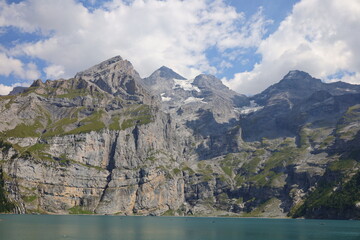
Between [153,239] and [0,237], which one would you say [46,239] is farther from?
[153,239]

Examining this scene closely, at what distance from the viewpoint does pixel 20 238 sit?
102062mm

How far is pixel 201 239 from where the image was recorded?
119 metres

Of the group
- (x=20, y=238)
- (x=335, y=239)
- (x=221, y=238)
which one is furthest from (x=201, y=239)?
(x=20, y=238)

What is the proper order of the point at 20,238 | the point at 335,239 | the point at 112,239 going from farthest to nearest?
1. the point at 335,239
2. the point at 112,239
3. the point at 20,238

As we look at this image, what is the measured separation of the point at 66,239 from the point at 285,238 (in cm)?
7326

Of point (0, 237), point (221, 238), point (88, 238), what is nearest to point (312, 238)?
point (221, 238)

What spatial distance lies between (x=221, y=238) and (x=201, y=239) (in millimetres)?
7632

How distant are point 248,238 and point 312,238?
2361 centimetres

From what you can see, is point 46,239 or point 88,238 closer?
point 46,239

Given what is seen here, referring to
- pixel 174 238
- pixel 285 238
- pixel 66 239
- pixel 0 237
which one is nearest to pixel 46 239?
pixel 66 239

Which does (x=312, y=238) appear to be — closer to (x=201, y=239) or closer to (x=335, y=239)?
(x=335, y=239)

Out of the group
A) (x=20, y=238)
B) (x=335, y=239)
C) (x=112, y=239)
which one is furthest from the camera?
(x=335, y=239)

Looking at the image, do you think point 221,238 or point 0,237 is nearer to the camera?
point 0,237

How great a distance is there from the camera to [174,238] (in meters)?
120
